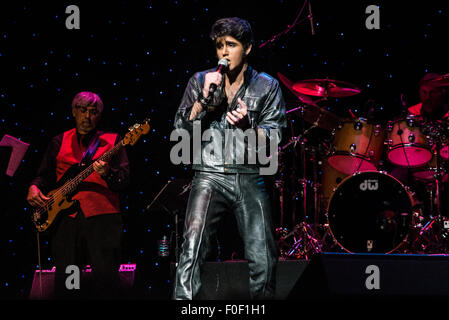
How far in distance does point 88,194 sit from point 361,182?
9.41ft

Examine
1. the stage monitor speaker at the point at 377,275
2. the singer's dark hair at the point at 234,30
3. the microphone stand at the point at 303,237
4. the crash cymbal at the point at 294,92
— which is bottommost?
the stage monitor speaker at the point at 377,275

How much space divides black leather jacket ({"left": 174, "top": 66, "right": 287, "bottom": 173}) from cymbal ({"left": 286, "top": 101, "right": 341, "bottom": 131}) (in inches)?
107

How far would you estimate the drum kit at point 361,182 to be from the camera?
620 centimetres

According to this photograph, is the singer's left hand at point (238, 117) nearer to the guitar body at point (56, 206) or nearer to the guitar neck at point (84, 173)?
the guitar neck at point (84, 173)

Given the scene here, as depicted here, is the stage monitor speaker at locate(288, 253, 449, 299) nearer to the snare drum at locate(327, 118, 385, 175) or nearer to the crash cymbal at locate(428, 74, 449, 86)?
the snare drum at locate(327, 118, 385, 175)

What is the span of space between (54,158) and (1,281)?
5.94 feet

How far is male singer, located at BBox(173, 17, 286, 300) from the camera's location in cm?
346

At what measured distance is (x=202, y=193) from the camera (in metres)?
3.59

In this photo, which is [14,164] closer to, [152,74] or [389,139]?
[152,74]

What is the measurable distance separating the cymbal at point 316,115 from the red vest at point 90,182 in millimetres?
2114

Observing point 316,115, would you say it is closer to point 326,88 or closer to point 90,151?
point 326,88

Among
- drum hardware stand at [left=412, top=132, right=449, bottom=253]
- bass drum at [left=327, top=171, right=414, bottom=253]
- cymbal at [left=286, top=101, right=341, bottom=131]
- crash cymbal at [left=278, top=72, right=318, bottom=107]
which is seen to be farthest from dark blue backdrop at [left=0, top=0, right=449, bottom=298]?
drum hardware stand at [left=412, top=132, right=449, bottom=253]

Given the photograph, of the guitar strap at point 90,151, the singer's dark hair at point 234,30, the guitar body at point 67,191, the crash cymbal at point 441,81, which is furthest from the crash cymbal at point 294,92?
the singer's dark hair at point 234,30
